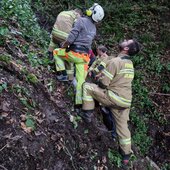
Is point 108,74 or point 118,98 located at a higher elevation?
point 108,74

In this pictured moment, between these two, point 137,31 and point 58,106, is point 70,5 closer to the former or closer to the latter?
point 137,31

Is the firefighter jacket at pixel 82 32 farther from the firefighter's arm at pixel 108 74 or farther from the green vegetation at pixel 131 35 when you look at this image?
the green vegetation at pixel 131 35

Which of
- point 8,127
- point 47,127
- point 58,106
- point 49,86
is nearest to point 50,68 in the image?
point 49,86

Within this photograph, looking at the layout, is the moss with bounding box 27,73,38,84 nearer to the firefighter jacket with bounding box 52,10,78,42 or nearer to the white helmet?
the white helmet

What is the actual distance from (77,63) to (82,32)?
2.15 ft

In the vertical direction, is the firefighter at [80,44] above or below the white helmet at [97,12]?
below

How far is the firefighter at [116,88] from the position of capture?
5.98 meters

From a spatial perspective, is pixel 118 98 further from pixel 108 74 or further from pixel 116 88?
pixel 108 74

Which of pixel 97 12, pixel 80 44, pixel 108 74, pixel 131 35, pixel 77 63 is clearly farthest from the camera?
pixel 131 35

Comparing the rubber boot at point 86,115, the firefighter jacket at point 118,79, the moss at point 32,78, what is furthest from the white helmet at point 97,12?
the rubber boot at point 86,115

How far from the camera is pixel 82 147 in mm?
5621

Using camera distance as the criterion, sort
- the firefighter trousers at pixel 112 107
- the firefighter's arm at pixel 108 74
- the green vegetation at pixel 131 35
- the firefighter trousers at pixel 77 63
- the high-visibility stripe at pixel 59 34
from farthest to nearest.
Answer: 1. the high-visibility stripe at pixel 59 34
2. the green vegetation at pixel 131 35
3. the firefighter trousers at pixel 77 63
4. the firefighter trousers at pixel 112 107
5. the firefighter's arm at pixel 108 74

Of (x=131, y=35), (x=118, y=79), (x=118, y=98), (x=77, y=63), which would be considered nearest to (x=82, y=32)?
(x=77, y=63)

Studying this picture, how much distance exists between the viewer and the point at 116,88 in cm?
603
